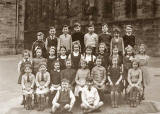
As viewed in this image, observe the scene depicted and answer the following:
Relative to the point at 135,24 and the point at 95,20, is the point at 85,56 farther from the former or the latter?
the point at 95,20

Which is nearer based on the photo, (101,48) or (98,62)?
(98,62)

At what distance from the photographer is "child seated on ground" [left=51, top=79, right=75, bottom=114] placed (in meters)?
8.42

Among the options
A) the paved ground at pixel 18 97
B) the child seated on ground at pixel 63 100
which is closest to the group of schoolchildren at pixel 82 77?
the child seated on ground at pixel 63 100

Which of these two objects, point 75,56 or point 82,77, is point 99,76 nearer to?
point 82,77

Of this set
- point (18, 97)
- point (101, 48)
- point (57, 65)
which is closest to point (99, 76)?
point (101, 48)

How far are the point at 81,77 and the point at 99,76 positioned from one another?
437 millimetres

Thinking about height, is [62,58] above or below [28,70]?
above

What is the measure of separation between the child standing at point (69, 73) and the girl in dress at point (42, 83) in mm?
388

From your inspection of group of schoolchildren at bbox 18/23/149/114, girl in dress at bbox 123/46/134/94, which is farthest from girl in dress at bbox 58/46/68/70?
girl in dress at bbox 123/46/134/94

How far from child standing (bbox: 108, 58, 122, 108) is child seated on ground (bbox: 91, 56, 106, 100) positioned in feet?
0.60

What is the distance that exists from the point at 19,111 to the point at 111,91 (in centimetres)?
227

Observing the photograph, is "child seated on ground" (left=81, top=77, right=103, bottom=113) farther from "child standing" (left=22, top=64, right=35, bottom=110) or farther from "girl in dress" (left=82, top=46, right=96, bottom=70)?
"child standing" (left=22, top=64, right=35, bottom=110)

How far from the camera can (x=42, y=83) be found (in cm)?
900


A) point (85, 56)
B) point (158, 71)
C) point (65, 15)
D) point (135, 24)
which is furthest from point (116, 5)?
point (85, 56)
